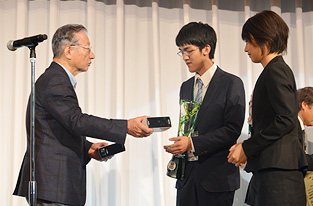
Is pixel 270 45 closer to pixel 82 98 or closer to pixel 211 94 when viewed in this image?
pixel 211 94

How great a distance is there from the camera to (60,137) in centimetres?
244

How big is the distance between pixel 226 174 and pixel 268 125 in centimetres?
61

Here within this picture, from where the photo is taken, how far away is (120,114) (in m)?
3.87

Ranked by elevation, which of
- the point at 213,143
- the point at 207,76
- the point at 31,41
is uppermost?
the point at 31,41

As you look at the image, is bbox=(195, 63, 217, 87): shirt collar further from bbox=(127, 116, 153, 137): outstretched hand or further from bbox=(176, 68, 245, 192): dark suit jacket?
bbox=(127, 116, 153, 137): outstretched hand

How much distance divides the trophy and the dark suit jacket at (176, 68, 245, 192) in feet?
0.10

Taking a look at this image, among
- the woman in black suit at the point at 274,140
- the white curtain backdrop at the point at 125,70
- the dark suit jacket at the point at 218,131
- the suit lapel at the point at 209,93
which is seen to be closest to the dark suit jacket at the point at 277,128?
the woman in black suit at the point at 274,140

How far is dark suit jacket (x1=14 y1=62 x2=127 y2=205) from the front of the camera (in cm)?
236

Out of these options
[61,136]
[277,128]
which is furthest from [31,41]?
[277,128]

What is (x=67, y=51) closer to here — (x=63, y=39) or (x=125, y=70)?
(x=63, y=39)

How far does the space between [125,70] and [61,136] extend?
165 centimetres

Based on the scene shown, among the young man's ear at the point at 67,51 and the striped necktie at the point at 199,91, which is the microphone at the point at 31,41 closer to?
the young man's ear at the point at 67,51

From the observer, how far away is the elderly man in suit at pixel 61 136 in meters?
2.36

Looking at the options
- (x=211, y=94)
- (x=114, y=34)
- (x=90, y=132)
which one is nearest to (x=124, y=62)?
(x=114, y=34)
